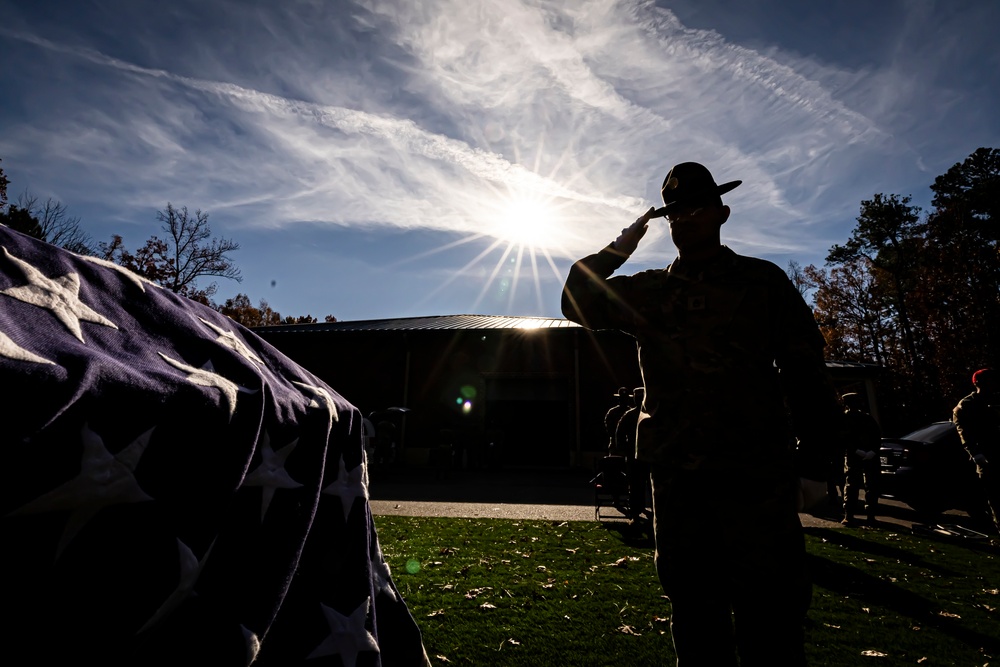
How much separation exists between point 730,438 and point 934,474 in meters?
9.62

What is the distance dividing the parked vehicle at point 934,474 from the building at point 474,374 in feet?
33.4

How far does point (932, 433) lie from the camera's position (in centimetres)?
957

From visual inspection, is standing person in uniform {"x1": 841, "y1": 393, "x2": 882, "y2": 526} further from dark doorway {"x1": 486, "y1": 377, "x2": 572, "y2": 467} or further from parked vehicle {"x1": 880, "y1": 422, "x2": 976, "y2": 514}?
dark doorway {"x1": 486, "y1": 377, "x2": 572, "y2": 467}

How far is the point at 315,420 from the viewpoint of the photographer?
1.95m

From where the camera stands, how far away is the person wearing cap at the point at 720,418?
6.55ft

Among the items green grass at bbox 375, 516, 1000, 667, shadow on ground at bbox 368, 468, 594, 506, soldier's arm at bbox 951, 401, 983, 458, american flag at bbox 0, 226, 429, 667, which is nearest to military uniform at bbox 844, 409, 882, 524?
green grass at bbox 375, 516, 1000, 667

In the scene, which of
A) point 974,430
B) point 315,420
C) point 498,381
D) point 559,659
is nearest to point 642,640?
point 559,659

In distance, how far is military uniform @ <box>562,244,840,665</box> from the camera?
199 cm

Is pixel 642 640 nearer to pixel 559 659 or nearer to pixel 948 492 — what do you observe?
pixel 559 659

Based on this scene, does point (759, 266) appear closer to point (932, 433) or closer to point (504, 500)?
point (504, 500)

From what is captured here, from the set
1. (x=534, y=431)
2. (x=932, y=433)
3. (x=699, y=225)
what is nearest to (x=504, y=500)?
(x=932, y=433)

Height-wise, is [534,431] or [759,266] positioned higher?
[759,266]

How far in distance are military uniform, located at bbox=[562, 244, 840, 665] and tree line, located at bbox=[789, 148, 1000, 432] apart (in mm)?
24530

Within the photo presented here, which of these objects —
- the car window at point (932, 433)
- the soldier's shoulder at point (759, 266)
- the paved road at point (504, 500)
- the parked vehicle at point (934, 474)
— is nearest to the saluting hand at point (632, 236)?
the soldier's shoulder at point (759, 266)
